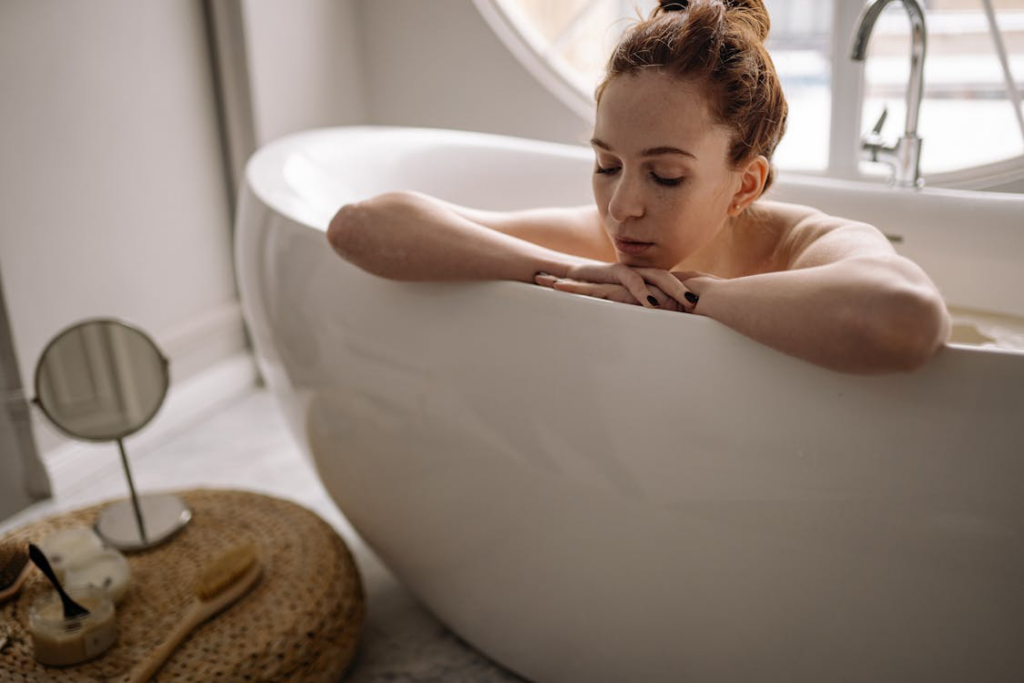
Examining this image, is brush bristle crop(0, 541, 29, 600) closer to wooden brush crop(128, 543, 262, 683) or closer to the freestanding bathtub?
wooden brush crop(128, 543, 262, 683)

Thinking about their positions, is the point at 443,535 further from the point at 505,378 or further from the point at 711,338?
the point at 711,338

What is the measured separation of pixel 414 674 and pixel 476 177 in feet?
3.22

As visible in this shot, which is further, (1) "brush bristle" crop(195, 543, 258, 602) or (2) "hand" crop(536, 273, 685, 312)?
(1) "brush bristle" crop(195, 543, 258, 602)

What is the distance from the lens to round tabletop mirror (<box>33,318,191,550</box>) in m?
1.41

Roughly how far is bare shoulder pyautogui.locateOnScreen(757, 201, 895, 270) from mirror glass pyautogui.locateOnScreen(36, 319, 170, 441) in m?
0.96

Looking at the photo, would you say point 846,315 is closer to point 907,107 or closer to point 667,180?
point 667,180

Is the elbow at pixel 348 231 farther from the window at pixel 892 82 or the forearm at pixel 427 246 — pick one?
the window at pixel 892 82

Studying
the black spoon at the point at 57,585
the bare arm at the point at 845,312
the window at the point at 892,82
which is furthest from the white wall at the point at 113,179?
the bare arm at the point at 845,312

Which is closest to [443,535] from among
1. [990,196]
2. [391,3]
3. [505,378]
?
[505,378]

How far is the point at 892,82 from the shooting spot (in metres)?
2.50

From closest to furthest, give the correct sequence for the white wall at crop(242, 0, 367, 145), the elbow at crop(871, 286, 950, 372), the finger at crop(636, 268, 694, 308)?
the elbow at crop(871, 286, 950, 372) < the finger at crop(636, 268, 694, 308) < the white wall at crop(242, 0, 367, 145)

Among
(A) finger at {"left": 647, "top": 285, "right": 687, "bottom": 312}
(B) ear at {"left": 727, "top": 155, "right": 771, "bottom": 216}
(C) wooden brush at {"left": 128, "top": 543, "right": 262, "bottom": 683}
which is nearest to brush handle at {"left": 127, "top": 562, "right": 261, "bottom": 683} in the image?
(C) wooden brush at {"left": 128, "top": 543, "right": 262, "bottom": 683}

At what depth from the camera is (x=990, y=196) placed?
1.43 metres

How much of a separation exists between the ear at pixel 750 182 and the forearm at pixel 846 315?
10.3 inches
